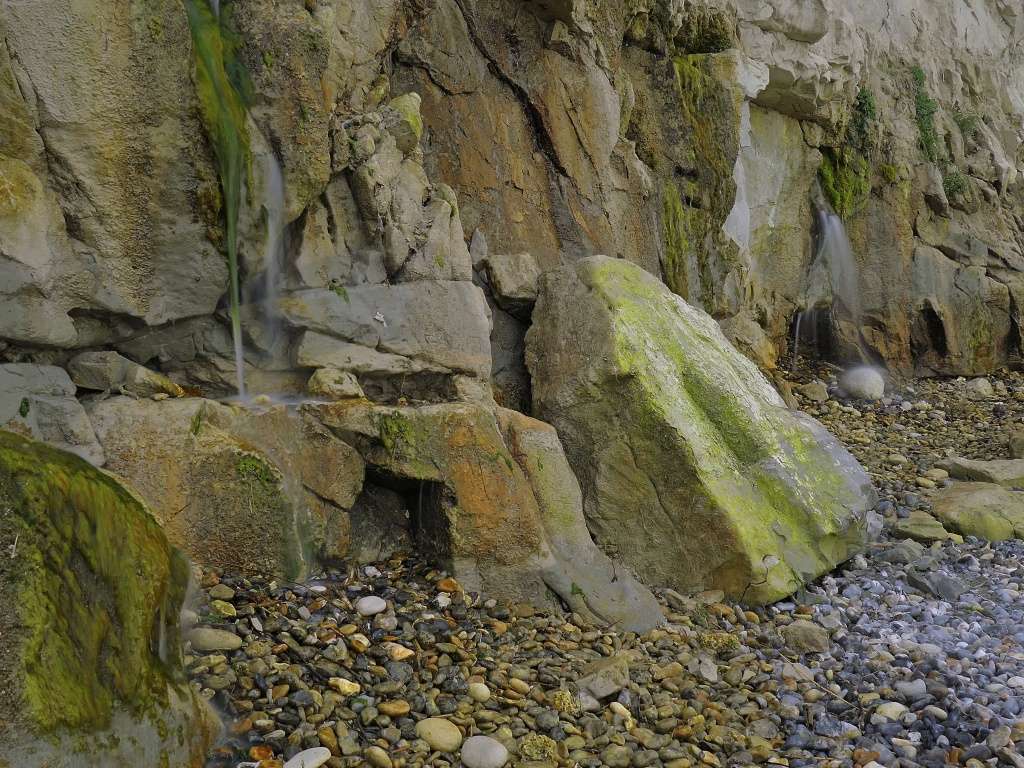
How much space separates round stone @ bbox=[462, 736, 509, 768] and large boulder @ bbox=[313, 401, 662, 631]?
1.49m

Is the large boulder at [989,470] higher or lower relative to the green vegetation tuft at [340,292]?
lower

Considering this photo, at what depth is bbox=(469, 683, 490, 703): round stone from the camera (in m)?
4.50

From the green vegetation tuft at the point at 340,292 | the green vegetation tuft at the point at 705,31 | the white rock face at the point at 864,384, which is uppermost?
the green vegetation tuft at the point at 705,31

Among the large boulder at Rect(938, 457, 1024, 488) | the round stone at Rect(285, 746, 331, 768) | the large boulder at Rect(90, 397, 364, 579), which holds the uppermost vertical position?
the large boulder at Rect(90, 397, 364, 579)

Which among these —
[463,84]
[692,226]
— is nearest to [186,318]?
[463,84]

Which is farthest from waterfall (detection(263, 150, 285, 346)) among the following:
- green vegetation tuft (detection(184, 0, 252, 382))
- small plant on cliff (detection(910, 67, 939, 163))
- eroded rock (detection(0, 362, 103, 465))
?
small plant on cliff (detection(910, 67, 939, 163))

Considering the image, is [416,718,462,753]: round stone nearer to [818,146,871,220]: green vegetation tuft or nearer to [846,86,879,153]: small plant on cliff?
[818,146,871,220]: green vegetation tuft

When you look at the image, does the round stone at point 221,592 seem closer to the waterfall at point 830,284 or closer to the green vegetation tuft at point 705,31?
the green vegetation tuft at point 705,31

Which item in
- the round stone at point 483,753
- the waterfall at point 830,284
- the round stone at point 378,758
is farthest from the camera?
the waterfall at point 830,284

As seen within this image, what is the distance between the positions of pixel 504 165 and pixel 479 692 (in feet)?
17.8

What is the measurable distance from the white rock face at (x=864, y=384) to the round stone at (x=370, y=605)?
38.1 ft

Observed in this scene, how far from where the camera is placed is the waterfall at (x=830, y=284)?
16031 mm

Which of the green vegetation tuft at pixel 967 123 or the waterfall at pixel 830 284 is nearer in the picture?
the waterfall at pixel 830 284

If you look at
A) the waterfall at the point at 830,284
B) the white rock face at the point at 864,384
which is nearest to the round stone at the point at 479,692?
the white rock face at the point at 864,384
